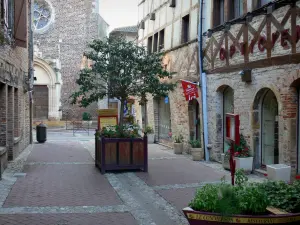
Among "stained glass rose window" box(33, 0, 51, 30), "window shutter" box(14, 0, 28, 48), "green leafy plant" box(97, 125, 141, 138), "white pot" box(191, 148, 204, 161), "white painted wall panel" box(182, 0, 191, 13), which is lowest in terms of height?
"white pot" box(191, 148, 204, 161)

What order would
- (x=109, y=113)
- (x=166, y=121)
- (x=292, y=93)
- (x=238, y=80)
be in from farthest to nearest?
1. (x=166, y=121)
2. (x=109, y=113)
3. (x=238, y=80)
4. (x=292, y=93)

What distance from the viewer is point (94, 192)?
8.59 meters

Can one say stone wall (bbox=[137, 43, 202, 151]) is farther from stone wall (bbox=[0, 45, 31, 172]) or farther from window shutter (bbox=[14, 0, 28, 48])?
stone wall (bbox=[0, 45, 31, 172])

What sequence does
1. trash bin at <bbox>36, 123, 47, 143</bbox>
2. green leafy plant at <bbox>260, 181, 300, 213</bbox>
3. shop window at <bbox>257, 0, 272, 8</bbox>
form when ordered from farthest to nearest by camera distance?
trash bin at <bbox>36, 123, 47, 143</bbox> < shop window at <bbox>257, 0, 272, 8</bbox> < green leafy plant at <bbox>260, 181, 300, 213</bbox>

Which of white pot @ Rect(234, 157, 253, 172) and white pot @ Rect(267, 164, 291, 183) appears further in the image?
white pot @ Rect(234, 157, 253, 172)

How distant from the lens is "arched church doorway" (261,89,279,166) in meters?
10.5

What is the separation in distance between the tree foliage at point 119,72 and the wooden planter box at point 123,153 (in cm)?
117

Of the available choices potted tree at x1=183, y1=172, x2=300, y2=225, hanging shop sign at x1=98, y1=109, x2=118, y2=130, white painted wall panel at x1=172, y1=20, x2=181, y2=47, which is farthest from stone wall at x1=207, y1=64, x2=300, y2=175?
potted tree at x1=183, y1=172, x2=300, y2=225

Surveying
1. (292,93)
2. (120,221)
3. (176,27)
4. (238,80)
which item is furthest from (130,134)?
(176,27)

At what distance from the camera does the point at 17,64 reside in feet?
47.2

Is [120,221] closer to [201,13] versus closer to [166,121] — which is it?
[201,13]

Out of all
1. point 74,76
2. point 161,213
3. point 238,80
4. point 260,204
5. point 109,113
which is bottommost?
point 161,213

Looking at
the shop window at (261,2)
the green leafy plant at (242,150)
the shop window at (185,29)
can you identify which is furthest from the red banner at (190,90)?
the shop window at (261,2)

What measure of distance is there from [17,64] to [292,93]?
31.1ft
